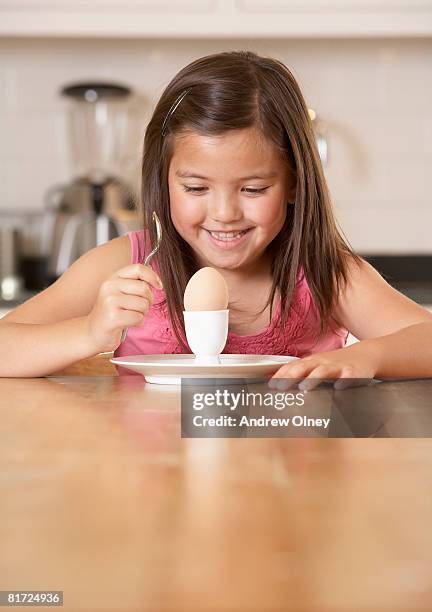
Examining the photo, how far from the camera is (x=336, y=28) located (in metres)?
2.47

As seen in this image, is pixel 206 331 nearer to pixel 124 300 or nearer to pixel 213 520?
pixel 124 300

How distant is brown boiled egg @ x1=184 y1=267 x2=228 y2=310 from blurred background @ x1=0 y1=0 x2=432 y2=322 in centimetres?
170

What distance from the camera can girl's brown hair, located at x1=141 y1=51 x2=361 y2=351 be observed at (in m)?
1.19

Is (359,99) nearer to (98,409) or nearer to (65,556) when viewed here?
(98,409)

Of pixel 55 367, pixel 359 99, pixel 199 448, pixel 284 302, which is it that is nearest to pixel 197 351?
pixel 55 367

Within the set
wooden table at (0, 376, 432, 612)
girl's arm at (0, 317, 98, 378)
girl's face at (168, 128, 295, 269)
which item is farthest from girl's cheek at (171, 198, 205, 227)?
wooden table at (0, 376, 432, 612)

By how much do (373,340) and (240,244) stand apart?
32cm

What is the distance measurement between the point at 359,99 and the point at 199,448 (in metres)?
2.49

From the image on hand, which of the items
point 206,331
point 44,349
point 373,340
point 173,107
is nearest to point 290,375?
point 206,331

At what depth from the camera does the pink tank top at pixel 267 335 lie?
127 cm

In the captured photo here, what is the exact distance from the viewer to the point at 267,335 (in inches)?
50.2

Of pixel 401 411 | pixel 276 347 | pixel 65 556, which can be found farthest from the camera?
pixel 276 347

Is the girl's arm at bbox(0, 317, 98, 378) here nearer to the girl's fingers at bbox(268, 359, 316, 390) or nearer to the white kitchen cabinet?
the girl's fingers at bbox(268, 359, 316, 390)

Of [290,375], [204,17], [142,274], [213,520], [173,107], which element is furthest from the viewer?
[204,17]
